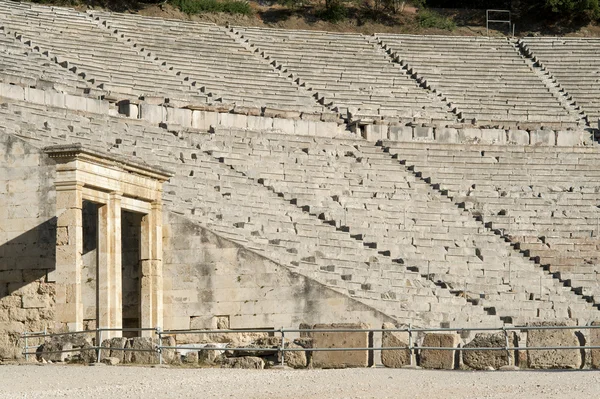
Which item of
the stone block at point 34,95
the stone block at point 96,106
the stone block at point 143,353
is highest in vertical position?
the stone block at point 34,95

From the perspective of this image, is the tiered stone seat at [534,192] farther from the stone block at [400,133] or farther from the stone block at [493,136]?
the stone block at [493,136]

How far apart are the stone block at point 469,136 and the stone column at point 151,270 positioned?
529 inches

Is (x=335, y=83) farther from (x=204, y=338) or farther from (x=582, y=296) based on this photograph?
(x=204, y=338)

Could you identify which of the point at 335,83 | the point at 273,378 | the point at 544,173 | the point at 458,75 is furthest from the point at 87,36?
the point at 273,378

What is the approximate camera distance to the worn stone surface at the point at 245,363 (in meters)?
17.6

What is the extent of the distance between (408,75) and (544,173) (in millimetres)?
9088

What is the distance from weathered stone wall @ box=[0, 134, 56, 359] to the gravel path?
13.6 feet

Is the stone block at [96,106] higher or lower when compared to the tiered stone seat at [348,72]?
lower

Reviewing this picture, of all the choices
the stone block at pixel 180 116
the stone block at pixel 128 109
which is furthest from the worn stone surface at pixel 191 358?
the stone block at pixel 180 116

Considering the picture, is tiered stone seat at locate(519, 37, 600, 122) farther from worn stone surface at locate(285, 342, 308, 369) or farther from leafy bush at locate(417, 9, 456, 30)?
worn stone surface at locate(285, 342, 308, 369)

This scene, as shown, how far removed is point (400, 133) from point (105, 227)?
561 inches

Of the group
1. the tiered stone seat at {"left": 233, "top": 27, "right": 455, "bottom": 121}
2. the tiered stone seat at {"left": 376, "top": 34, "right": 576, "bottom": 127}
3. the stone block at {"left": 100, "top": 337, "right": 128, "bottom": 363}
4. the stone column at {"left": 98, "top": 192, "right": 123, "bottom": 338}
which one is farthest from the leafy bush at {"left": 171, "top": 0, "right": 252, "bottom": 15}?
the stone block at {"left": 100, "top": 337, "right": 128, "bottom": 363}

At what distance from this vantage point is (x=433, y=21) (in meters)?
47.3

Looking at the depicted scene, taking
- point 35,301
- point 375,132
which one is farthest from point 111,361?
point 375,132
